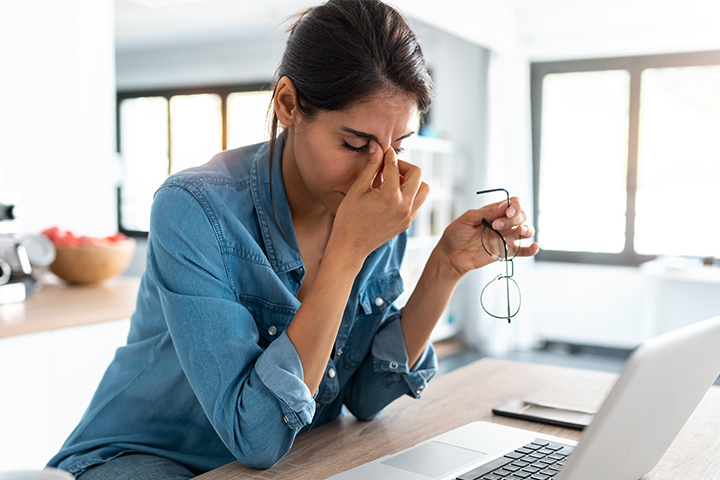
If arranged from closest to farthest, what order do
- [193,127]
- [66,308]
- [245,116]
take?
[66,308], [245,116], [193,127]

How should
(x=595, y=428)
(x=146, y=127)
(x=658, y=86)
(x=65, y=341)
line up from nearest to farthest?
1. (x=595, y=428)
2. (x=65, y=341)
3. (x=658, y=86)
4. (x=146, y=127)

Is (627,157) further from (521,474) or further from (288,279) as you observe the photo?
(521,474)

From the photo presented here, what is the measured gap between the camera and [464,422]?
3.37 feet

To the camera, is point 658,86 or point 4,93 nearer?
point 4,93

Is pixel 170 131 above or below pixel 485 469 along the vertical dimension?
above

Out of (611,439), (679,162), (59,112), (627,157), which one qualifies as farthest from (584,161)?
(611,439)

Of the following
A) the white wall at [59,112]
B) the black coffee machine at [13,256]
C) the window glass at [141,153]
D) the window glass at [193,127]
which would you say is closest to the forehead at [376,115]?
the black coffee machine at [13,256]

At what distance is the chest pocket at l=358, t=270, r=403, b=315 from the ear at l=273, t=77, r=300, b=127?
0.32 m

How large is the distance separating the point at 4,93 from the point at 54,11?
391mm

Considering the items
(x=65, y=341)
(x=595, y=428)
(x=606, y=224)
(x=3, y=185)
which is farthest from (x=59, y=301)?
(x=606, y=224)

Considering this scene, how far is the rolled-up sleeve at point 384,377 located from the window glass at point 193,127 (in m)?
5.36

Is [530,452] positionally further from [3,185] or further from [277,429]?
[3,185]

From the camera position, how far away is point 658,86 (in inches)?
188

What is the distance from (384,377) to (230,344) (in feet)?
1.13
